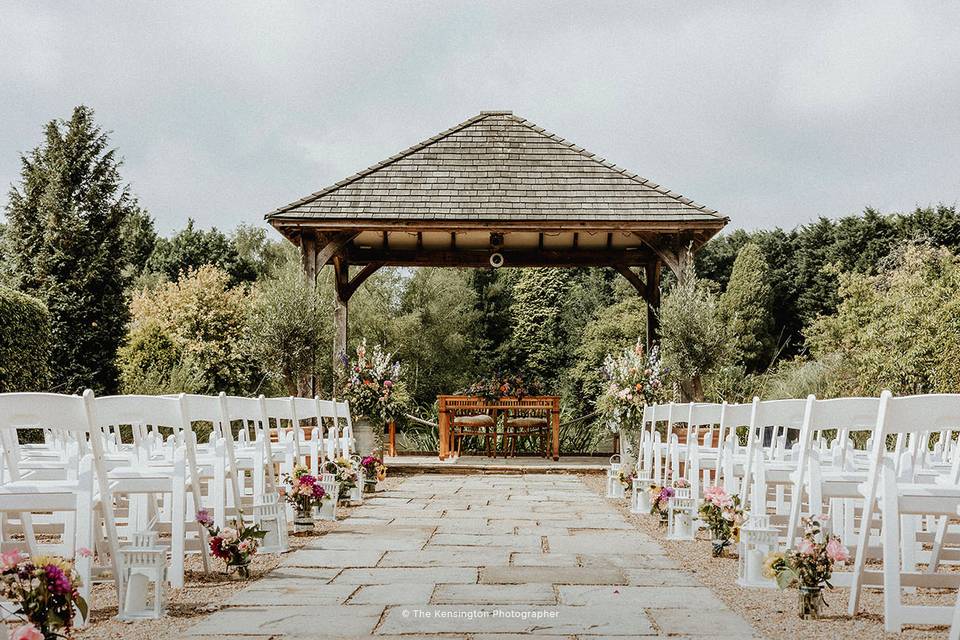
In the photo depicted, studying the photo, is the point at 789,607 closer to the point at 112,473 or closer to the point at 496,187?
the point at 112,473

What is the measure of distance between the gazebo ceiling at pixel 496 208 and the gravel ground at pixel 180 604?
7567 millimetres

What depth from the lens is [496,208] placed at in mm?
12875

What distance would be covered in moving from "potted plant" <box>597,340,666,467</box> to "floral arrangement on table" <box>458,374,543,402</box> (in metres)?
2.62

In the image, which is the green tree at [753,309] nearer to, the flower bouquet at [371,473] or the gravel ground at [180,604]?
the flower bouquet at [371,473]

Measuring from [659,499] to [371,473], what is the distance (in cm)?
389

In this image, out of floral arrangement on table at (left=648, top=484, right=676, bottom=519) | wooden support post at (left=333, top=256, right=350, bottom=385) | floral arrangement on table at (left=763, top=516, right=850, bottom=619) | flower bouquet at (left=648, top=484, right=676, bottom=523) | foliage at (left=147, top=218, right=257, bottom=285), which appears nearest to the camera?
floral arrangement on table at (left=763, top=516, right=850, bottom=619)

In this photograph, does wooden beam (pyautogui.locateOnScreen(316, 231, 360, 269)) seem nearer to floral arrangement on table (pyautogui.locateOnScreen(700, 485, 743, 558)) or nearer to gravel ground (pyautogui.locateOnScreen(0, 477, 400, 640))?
gravel ground (pyautogui.locateOnScreen(0, 477, 400, 640))

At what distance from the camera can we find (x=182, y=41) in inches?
574

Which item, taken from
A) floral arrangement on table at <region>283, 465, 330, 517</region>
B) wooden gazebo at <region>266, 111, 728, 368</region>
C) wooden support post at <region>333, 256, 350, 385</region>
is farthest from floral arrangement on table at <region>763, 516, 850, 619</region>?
wooden support post at <region>333, 256, 350, 385</region>

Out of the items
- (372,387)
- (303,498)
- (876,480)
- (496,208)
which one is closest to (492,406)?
(372,387)

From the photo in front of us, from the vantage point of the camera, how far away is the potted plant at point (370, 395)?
12281 millimetres

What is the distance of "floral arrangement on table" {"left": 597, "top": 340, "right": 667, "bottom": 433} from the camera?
11602 mm

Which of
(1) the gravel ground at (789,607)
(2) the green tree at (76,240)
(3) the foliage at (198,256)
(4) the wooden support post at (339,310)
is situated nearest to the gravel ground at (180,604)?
(1) the gravel ground at (789,607)

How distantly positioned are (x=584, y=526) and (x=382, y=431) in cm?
591
